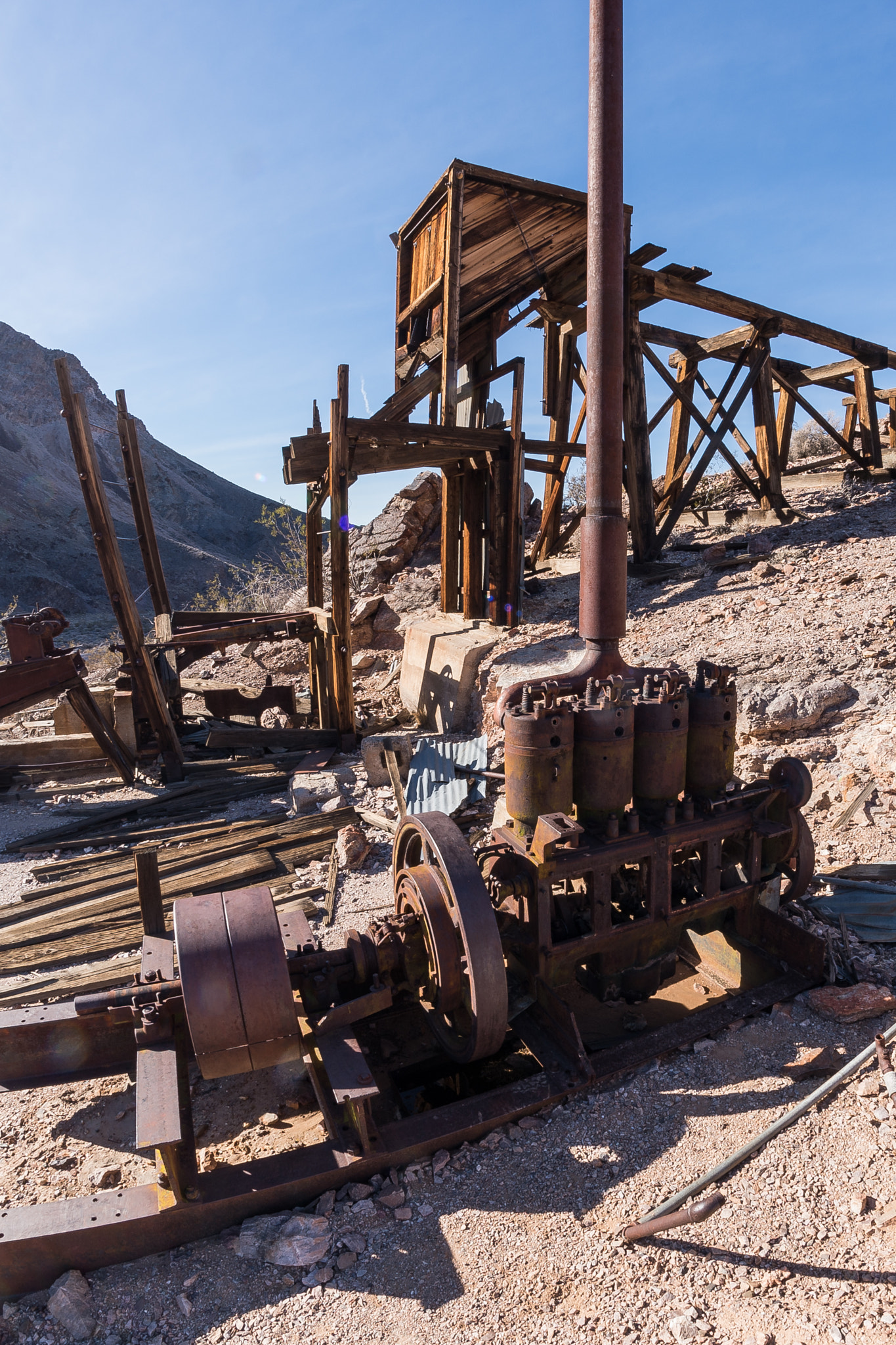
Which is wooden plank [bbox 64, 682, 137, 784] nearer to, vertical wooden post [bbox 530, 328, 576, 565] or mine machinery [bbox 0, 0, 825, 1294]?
mine machinery [bbox 0, 0, 825, 1294]

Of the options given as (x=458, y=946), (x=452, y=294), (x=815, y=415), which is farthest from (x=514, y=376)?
(x=458, y=946)

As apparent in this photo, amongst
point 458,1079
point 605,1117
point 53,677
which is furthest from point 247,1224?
point 53,677

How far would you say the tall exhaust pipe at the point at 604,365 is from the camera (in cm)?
391

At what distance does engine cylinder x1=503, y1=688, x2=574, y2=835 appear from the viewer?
132 inches

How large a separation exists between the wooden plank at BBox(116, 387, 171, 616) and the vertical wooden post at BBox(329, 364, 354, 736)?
8.03 ft

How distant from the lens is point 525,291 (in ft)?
33.3

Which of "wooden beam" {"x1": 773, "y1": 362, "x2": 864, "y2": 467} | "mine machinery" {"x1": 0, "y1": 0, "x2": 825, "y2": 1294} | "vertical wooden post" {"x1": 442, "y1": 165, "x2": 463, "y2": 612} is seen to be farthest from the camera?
"wooden beam" {"x1": 773, "y1": 362, "x2": 864, "y2": 467}

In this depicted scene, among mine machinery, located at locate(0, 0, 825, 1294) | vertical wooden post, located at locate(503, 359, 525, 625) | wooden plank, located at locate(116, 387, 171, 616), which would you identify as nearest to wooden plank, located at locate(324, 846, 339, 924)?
mine machinery, located at locate(0, 0, 825, 1294)

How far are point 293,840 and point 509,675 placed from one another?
2.77 metres

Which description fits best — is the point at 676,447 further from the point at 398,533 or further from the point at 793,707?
the point at 793,707

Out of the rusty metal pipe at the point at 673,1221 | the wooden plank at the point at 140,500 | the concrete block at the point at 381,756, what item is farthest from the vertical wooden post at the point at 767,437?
the rusty metal pipe at the point at 673,1221

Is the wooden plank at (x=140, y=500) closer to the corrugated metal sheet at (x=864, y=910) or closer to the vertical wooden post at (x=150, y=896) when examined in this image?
the vertical wooden post at (x=150, y=896)

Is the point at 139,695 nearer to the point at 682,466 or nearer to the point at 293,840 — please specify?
the point at 293,840

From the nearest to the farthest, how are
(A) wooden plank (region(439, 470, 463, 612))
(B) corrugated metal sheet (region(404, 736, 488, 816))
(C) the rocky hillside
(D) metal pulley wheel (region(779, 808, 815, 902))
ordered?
(D) metal pulley wheel (region(779, 808, 815, 902)) → (B) corrugated metal sheet (region(404, 736, 488, 816)) → (A) wooden plank (region(439, 470, 463, 612)) → (C) the rocky hillside
